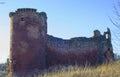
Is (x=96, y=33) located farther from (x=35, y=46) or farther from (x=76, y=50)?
(x=35, y=46)

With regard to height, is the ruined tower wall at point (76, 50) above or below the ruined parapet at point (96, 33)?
below

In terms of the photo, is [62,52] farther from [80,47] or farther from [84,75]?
[84,75]

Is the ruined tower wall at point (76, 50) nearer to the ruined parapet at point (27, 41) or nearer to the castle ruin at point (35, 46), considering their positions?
the castle ruin at point (35, 46)

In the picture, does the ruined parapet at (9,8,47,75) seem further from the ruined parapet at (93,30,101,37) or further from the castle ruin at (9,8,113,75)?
the ruined parapet at (93,30,101,37)

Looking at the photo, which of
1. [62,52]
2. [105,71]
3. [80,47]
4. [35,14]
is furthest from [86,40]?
[105,71]

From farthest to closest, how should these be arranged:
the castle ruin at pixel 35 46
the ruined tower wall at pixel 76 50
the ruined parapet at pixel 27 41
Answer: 1. the ruined tower wall at pixel 76 50
2. the castle ruin at pixel 35 46
3. the ruined parapet at pixel 27 41

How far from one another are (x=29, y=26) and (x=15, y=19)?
1.50m

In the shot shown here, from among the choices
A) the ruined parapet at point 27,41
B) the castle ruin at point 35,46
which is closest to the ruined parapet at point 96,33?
the castle ruin at point 35,46

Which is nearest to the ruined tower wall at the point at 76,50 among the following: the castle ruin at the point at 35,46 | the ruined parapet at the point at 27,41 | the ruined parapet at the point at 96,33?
the castle ruin at the point at 35,46

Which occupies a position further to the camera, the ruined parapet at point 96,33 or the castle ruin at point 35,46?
the ruined parapet at point 96,33

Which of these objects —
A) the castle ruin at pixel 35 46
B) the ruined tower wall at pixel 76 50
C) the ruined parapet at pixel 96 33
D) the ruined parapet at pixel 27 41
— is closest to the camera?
the ruined parapet at pixel 27 41

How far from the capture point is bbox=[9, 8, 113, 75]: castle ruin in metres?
27.3

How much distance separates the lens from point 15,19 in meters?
28.5

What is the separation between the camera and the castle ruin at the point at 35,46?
2727 centimetres
